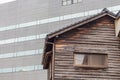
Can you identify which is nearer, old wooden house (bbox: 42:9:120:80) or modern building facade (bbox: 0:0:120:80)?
old wooden house (bbox: 42:9:120:80)

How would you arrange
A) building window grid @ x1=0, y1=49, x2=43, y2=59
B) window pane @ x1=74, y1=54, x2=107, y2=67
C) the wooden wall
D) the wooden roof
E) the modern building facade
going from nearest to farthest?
1. the wooden wall
2. window pane @ x1=74, y1=54, x2=107, y2=67
3. the wooden roof
4. the modern building facade
5. building window grid @ x1=0, y1=49, x2=43, y2=59

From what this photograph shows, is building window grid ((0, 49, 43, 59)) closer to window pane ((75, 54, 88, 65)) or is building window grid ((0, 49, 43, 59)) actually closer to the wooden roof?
the wooden roof

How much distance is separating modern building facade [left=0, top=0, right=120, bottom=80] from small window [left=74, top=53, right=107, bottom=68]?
120ft

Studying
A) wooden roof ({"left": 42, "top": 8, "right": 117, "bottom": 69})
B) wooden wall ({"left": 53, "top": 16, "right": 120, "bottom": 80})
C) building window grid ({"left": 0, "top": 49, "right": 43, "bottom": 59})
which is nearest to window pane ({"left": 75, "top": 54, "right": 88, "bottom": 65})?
wooden wall ({"left": 53, "top": 16, "right": 120, "bottom": 80})

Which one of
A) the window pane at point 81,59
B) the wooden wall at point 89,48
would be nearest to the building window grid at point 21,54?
the wooden wall at point 89,48

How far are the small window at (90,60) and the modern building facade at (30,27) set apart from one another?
3650 centimetres

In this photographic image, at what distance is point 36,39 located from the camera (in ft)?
201

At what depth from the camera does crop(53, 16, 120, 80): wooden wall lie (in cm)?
1952

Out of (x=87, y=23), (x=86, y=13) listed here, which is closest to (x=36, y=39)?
(x=86, y=13)

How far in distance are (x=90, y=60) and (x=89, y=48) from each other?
26.1 inches

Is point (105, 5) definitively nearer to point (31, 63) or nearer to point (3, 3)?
point (31, 63)

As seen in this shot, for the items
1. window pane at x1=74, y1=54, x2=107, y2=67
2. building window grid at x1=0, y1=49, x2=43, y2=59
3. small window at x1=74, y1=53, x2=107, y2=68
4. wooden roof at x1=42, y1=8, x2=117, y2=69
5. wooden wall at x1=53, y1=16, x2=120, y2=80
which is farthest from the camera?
building window grid at x1=0, y1=49, x2=43, y2=59

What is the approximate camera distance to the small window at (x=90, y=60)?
1977 centimetres

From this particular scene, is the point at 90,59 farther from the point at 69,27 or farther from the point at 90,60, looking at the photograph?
the point at 69,27
